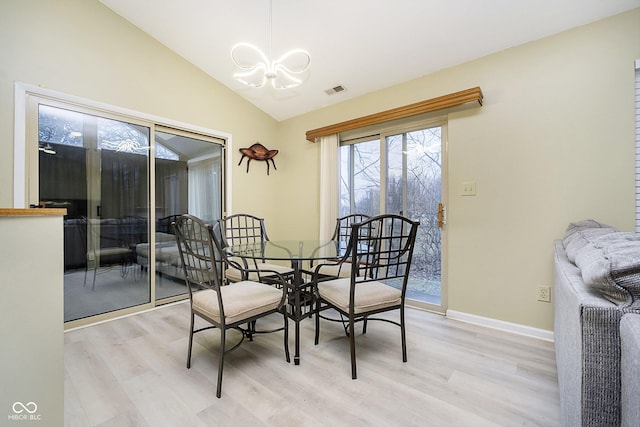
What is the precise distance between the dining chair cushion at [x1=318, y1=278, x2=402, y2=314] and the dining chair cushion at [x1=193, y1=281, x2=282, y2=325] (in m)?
0.35

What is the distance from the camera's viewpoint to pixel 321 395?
1.55 meters

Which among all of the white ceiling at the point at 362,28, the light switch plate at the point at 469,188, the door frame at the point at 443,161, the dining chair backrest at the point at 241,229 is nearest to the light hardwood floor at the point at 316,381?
the door frame at the point at 443,161

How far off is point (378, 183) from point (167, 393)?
2.74 m

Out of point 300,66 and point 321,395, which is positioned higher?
point 300,66

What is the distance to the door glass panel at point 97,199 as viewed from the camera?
95.1 inches

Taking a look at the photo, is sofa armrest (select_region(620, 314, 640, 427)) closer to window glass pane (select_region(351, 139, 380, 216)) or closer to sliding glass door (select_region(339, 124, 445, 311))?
sliding glass door (select_region(339, 124, 445, 311))

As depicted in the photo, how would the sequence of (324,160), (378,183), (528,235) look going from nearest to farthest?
(528,235)
(378,183)
(324,160)

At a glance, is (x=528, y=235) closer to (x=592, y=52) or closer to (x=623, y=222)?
(x=623, y=222)

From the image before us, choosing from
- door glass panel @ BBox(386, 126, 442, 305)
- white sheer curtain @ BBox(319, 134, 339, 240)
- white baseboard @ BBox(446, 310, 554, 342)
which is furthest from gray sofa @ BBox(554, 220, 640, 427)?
white sheer curtain @ BBox(319, 134, 339, 240)

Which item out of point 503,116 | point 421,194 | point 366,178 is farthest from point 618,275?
point 366,178

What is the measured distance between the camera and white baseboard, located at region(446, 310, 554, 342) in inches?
87.2

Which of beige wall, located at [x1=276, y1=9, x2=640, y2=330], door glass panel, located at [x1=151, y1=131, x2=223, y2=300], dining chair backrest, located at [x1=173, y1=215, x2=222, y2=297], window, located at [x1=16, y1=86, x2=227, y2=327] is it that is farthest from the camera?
Result: door glass panel, located at [x1=151, y1=131, x2=223, y2=300]

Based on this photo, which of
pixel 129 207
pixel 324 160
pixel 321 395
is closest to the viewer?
pixel 321 395

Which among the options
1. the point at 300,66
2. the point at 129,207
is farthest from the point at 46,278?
the point at 300,66
